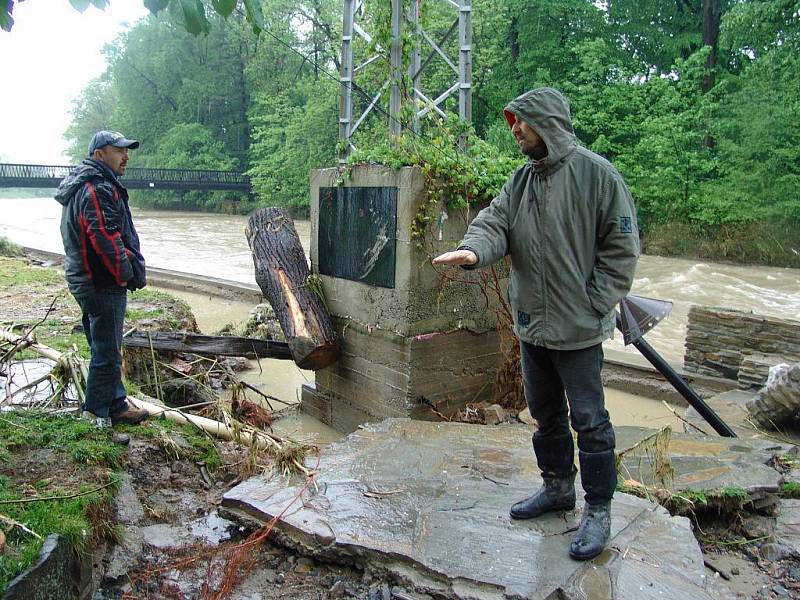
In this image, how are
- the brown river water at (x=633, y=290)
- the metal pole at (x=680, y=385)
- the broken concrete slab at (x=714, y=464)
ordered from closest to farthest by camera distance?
1. the broken concrete slab at (x=714, y=464)
2. the metal pole at (x=680, y=385)
3. the brown river water at (x=633, y=290)

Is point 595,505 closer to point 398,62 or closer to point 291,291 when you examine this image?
point 291,291

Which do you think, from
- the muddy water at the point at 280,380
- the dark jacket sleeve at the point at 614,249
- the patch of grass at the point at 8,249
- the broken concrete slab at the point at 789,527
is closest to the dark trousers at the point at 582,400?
the dark jacket sleeve at the point at 614,249

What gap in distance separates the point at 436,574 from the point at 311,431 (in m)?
3.74

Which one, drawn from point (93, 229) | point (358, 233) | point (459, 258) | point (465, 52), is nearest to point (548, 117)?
point (459, 258)

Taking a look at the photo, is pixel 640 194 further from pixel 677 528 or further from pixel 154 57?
pixel 154 57

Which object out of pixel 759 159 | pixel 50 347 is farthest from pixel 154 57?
pixel 50 347

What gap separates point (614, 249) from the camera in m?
2.58

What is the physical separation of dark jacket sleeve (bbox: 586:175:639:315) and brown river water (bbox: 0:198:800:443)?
3.96 m

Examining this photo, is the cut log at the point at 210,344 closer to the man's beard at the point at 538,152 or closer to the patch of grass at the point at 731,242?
the man's beard at the point at 538,152

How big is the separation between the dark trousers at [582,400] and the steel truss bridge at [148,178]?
3459 centimetres

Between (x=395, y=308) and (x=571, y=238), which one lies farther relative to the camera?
(x=395, y=308)

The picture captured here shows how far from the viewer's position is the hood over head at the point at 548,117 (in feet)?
8.39

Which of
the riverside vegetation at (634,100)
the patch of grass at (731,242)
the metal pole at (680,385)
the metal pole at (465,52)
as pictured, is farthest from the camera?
the patch of grass at (731,242)

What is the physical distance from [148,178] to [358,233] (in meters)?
38.1
